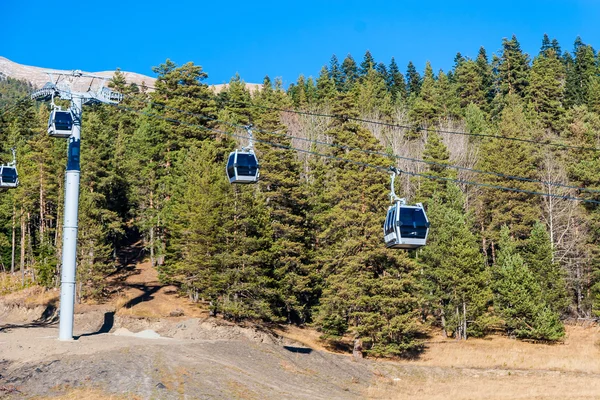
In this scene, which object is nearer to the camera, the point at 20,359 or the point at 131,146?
the point at 20,359

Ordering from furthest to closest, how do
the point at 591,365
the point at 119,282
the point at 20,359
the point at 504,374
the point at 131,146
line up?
1. the point at 131,146
2. the point at 119,282
3. the point at 591,365
4. the point at 504,374
5. the point at 20,359

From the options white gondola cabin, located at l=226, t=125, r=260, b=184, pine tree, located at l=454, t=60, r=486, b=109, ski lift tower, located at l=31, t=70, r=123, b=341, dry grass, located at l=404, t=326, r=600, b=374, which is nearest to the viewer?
white gondola cabin, located at l=226, t=125, r=260, b=184

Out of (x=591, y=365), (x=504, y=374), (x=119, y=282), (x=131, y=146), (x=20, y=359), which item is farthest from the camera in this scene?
(x=131, y=146)

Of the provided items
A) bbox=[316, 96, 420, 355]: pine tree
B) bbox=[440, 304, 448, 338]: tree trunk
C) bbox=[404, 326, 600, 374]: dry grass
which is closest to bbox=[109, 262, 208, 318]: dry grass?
bbox=[316, 96, 420, 355]: pine tree

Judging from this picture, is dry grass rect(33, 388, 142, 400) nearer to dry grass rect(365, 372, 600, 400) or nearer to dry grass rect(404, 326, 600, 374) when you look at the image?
dry grass rect(365, 372, 600, 400)

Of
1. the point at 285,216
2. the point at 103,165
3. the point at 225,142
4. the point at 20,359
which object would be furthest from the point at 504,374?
the point at 103,165

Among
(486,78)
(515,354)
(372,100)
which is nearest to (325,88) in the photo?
(372,100)

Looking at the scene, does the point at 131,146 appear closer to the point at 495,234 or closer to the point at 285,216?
the point at 285,216
